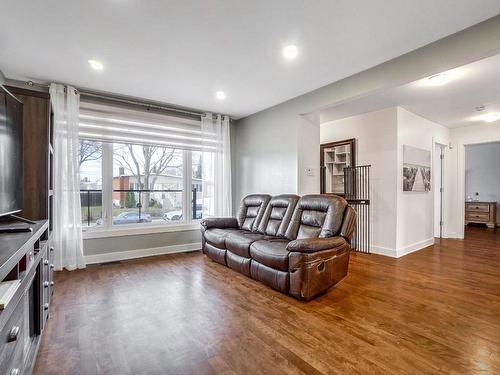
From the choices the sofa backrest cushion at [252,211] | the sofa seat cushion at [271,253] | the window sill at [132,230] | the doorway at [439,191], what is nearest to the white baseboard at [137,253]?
the window sill at [132,230]

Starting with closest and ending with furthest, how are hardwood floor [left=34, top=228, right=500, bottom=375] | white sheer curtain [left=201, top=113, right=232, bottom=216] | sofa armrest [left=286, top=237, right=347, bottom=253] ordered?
hardwood floor [left=34, top=228, right=500, bottom=375] < sofa armrest [left=286, top=237, right=347, bottom=253] < white sheer curtain [left=201, top=113, right=232, bottom=216]

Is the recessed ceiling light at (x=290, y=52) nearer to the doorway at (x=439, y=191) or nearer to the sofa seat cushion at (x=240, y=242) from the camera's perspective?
the sofa seat cushion at (x=240, y=242)

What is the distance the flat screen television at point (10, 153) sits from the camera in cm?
168

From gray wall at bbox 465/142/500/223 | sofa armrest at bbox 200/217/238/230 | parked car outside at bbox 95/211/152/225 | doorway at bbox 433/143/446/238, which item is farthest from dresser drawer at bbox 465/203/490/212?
parked car outside at bbox 95/211/152/225

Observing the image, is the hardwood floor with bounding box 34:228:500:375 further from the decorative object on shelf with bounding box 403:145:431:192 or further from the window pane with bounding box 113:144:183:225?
the decorative object on shelf with bounding box 403:145:431:192

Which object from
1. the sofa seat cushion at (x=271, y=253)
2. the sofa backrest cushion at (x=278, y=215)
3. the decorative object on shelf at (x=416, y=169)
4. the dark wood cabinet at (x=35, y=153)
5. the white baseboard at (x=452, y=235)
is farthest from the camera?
the white baseboard at (x=452, y=235)

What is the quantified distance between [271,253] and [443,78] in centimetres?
301

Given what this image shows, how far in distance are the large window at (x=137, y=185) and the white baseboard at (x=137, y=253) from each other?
0.43 m

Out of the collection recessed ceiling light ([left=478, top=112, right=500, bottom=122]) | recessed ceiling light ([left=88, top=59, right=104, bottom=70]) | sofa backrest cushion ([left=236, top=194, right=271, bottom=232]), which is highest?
recessed ceiling light ([left=88, top=59, right=104, bottom=70])

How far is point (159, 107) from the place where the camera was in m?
4.40

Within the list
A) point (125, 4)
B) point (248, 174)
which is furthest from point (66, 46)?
point (248, 174)

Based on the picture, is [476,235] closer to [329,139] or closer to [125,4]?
[329,139]

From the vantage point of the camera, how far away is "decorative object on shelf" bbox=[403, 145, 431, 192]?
4441 mm

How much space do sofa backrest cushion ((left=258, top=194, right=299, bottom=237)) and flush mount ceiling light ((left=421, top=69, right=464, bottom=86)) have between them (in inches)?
86.3
